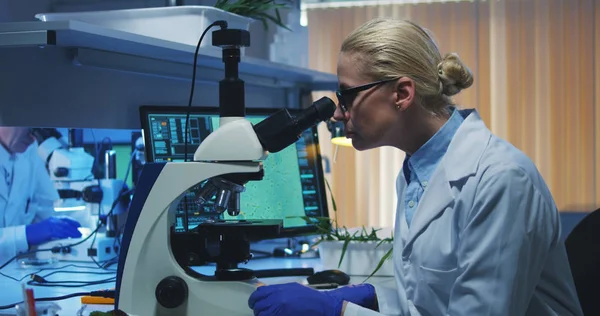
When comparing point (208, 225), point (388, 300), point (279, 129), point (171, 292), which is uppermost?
point (279, 129)

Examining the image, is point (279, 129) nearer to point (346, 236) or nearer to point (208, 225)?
point (208, 225)

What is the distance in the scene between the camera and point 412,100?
1.34 meters

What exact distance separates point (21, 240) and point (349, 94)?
118 centimetres

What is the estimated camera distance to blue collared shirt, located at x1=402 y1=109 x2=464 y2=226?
141cm

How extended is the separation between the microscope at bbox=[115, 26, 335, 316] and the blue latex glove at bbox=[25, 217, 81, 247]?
102cm

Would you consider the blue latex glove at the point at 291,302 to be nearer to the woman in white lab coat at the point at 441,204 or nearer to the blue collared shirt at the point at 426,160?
the woman in white lab coat at the point at 441,204

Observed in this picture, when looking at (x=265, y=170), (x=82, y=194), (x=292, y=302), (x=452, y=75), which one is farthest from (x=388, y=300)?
(x=82, y=194)

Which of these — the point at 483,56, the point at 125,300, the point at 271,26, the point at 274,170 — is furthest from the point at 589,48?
the point at 125,300

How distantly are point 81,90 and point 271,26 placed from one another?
1.18m

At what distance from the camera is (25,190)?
86.0 inches

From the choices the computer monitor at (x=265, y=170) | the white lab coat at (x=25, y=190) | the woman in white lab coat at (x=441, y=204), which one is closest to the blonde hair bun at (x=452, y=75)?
the woman in white lab coat at (x=441, y=204)

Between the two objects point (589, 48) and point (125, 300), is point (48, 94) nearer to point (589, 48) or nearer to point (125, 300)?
point (125, 300)

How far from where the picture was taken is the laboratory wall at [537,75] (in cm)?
388

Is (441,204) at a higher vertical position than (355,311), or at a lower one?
higher
